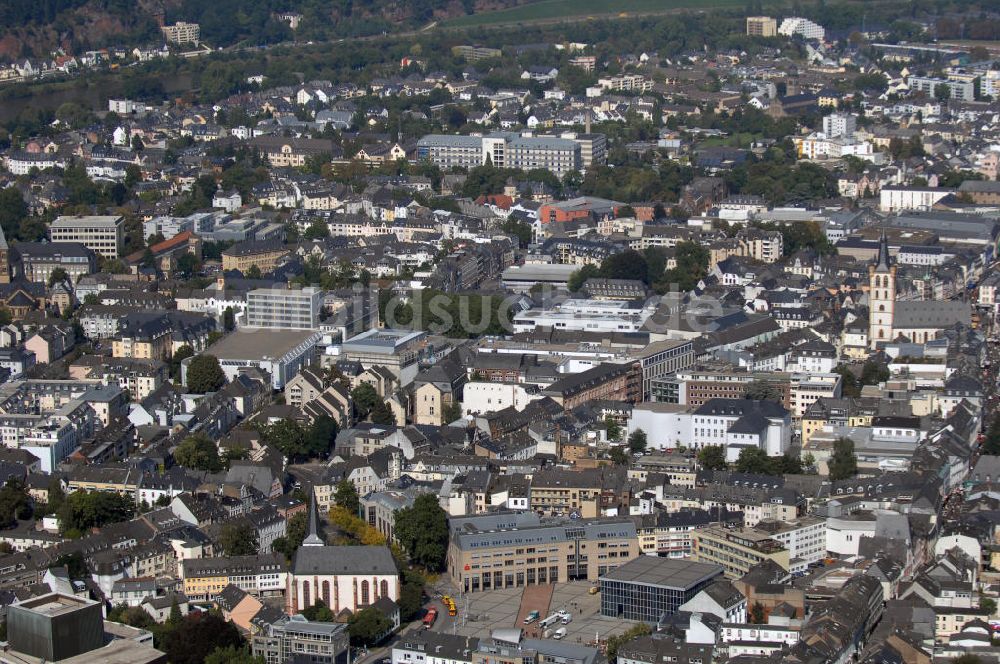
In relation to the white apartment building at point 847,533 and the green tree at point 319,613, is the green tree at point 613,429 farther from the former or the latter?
the green tree at point 319,613

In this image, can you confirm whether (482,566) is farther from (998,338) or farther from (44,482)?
(998,338)

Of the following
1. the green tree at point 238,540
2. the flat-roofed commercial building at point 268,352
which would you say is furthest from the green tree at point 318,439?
the green tree at point 238,540

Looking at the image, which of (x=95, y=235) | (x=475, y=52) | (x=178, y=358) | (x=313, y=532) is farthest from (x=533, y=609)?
→ (x=475, y=52)

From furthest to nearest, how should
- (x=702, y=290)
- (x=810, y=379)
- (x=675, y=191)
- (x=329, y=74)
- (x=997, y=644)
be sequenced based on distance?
(x=329, y=74)
(x=675, y=191)
(x=702, y=290)
(x=810, y=379)
(x=997, y=644)

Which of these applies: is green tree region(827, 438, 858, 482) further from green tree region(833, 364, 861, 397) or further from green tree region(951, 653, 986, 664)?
green tree region(951, 653, 986, 664)

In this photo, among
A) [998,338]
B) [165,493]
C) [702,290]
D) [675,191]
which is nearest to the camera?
[165,493]

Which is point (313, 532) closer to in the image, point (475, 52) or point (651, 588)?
point (651, 588)

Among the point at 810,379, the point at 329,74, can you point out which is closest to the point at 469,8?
the point at 329,74
